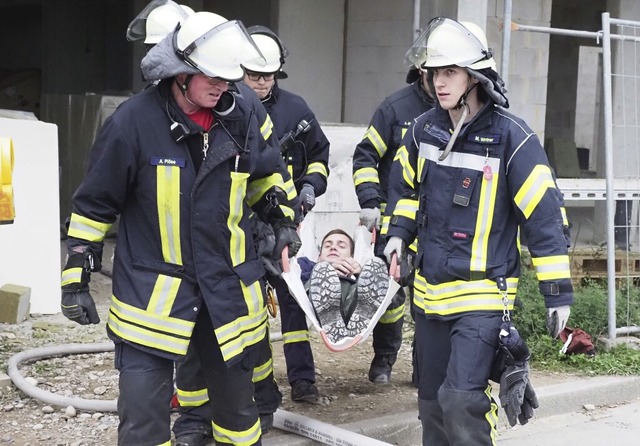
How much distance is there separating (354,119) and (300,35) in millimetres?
978

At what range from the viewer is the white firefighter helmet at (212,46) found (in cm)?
350

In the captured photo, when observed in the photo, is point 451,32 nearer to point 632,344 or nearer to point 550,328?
point 550,328

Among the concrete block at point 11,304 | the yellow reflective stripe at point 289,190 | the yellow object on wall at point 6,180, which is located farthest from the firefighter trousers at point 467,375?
the concrete block at point 11,304

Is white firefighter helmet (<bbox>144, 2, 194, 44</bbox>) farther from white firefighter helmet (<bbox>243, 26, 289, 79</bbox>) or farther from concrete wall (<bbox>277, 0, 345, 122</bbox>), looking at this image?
concrete wall (<bbox>277, 0, 345, 122</bbox>)

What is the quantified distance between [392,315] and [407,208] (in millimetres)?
1424

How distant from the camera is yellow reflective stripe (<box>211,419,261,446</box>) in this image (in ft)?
12.9

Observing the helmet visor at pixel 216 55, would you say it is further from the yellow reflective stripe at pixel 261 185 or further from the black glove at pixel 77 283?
the black glove at pixel 77 283

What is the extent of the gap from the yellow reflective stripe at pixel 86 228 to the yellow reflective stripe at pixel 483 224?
4.66 feet

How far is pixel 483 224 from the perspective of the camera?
12.7 ft

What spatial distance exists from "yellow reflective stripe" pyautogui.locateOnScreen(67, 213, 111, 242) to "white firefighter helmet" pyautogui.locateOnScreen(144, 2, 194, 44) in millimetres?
1176

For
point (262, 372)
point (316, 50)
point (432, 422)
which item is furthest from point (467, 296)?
point (316, 50)

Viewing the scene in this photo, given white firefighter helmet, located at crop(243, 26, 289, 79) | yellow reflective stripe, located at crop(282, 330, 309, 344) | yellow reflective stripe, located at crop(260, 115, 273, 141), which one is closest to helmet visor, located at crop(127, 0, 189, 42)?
white firefighter helmet, located at crop(243, 26, 289, 79)

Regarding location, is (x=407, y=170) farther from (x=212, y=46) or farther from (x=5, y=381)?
(x=5, y=381)

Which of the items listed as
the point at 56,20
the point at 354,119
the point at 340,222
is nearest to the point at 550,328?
the point at 340,222
